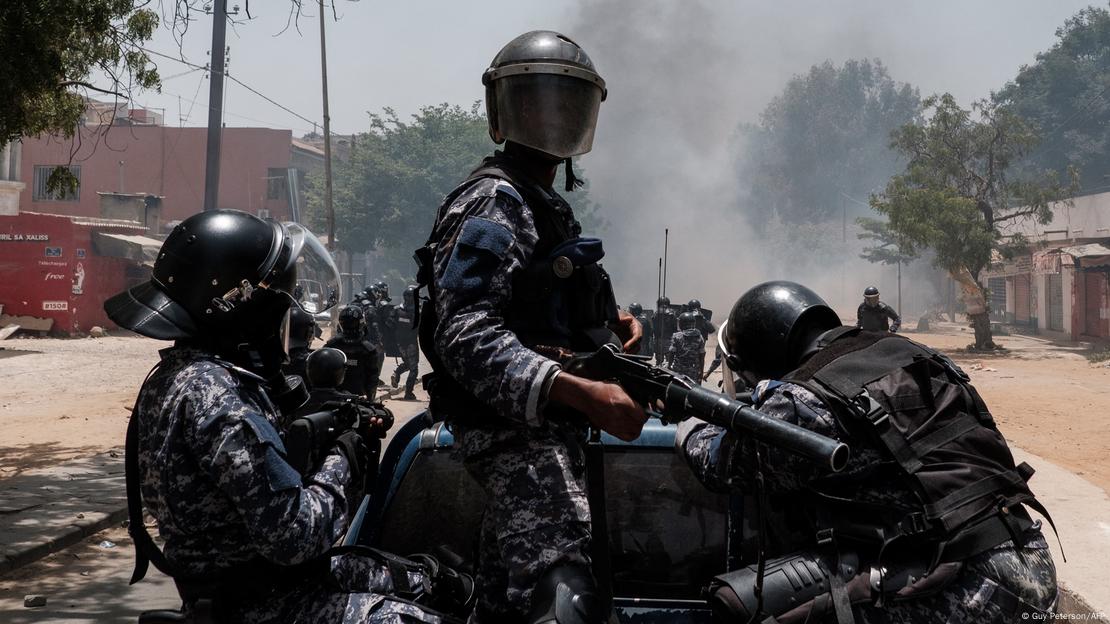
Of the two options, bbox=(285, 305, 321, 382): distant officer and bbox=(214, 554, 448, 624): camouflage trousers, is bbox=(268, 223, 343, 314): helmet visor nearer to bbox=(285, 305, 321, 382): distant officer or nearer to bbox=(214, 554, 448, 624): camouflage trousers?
bbox=(214, 554, 448, 624): camouflage trousers

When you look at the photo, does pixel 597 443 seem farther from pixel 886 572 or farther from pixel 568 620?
pixel 886 572

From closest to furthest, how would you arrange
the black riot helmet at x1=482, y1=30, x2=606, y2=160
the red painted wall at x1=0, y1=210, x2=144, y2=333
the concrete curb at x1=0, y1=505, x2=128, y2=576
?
the black riot helmet at x1=482, y1=30, x2=606, y2=160 < the concrete curb at x1=0, y1=505, x2=128, y2=576 < the red painted wall at x1=0, y1=210, x2=144, y2=333

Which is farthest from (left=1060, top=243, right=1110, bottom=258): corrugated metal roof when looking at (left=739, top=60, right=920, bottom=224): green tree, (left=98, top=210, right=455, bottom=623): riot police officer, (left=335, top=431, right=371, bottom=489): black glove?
(left=739, top=60, right=920, bottom=224): green tree

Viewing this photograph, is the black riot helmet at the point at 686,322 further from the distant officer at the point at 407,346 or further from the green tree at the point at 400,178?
the green tree at the point at 400,178

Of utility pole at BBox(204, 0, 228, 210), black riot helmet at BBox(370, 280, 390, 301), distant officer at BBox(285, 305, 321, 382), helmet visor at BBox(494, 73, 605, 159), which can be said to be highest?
utility pole at BBox(204, 0, 228, 210)

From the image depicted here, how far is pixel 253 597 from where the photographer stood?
201 centimetres

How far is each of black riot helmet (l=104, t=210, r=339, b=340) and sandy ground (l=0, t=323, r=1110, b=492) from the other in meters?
4.90

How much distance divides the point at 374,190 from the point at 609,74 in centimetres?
3876

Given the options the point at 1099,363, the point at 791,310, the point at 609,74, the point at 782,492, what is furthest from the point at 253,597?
the point at 609,74

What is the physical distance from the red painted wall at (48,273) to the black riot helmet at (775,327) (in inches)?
1021

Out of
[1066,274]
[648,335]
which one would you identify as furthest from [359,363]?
[1066,274]

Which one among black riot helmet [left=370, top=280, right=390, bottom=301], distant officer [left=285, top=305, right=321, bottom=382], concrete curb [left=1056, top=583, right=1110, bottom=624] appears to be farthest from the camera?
black riot helmet [left=370, top=280, right=390, bottom=301]

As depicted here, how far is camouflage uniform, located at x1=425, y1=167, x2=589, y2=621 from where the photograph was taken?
2.14 metres

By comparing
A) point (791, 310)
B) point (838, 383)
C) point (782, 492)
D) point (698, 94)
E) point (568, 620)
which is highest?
point (698, 94)
